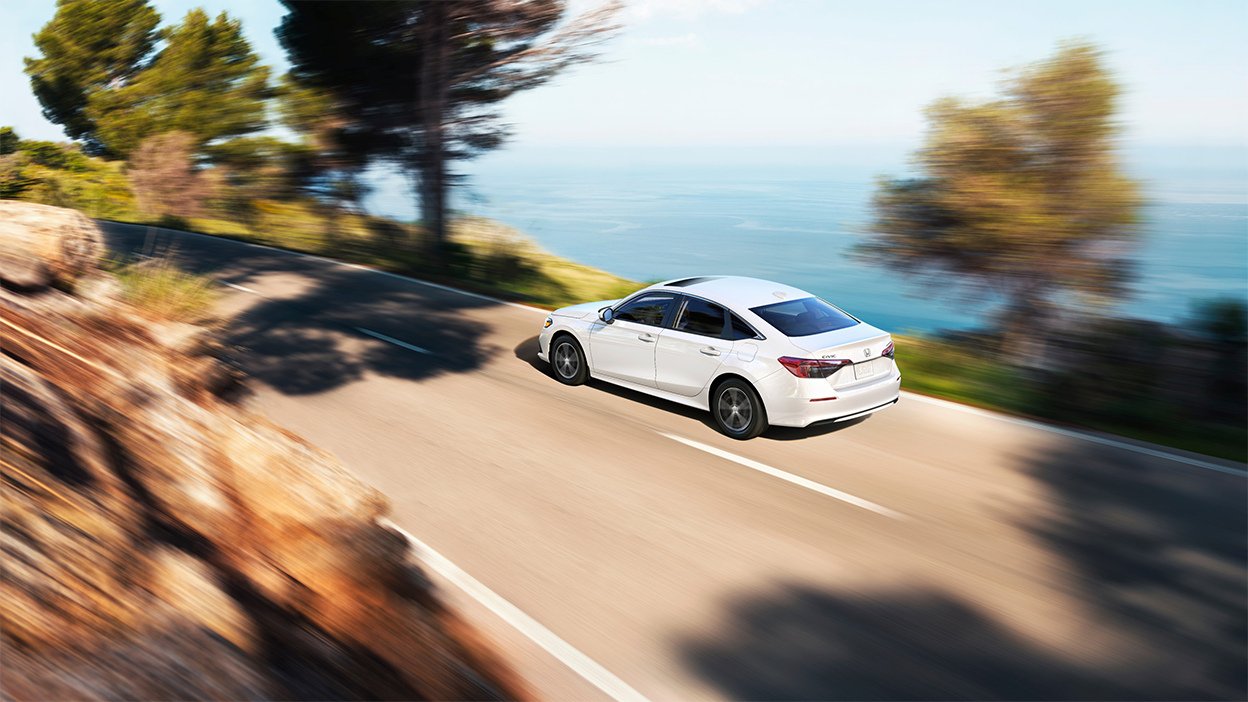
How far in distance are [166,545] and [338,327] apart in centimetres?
981

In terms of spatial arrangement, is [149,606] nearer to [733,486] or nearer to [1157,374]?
[733,486]

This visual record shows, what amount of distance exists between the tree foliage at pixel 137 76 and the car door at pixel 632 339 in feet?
95.2

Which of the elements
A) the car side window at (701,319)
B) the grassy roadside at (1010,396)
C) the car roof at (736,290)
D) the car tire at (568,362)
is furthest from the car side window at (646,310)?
the grassy roadside at (1010,396)

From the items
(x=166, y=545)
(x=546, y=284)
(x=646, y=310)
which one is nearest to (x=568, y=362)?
(x=646, y=310)

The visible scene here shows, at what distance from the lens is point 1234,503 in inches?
259

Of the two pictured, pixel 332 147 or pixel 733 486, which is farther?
pixel 332 147

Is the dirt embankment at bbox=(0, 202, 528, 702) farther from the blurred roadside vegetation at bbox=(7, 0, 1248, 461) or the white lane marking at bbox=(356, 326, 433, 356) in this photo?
the white lane marking at bbox=(356, 326, 433, 356)

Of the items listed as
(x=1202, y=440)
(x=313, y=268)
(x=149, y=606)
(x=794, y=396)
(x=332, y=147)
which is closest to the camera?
(x=149, y=606)

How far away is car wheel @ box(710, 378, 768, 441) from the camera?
25.7 feet

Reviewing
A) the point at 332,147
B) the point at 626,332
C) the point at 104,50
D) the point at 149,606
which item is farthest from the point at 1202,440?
the point at 104,50

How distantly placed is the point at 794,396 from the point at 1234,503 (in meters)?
3.73

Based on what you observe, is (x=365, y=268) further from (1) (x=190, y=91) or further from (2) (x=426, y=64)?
(1) (x=190, y=91)

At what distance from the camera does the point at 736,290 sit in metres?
8.73

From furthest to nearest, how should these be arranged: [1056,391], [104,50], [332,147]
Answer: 1. [104,50]
2. [332,147]
3. [1056,391]
